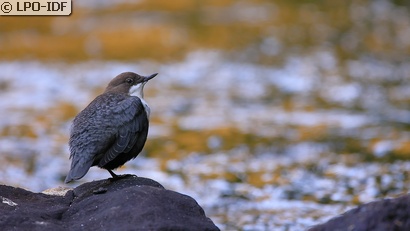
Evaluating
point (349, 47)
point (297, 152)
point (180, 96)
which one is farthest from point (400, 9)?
point (297, 152)

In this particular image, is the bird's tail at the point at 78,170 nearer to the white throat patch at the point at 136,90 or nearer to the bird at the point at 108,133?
the bird at the point at 108,133

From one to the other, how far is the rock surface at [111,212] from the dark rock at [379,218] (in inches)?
33.8

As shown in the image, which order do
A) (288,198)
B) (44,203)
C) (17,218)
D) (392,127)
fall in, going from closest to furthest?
1. (17,218)
2. (44,203)
3. (288,198)
4. (392,127)

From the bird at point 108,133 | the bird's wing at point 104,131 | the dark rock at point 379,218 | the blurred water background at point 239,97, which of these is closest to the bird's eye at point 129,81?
the bird at point 108,133

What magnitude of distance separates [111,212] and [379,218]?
1.54m

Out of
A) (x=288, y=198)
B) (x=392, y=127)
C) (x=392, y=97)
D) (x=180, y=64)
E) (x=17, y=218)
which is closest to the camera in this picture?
(x=17, y=218)

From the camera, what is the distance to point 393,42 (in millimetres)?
17359

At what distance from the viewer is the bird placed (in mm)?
5547

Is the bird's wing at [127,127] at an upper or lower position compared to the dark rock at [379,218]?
upper

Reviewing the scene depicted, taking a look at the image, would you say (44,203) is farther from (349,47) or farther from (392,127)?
(349,47)

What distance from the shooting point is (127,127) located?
5.76m

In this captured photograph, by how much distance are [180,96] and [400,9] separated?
30.2 ft

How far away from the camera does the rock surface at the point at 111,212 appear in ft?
14.7

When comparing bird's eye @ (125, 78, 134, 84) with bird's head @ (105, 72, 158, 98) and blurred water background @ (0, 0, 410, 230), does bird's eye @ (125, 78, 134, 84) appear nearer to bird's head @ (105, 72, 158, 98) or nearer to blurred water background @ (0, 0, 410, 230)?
bird's head @ (105, 72, 158, 98)
